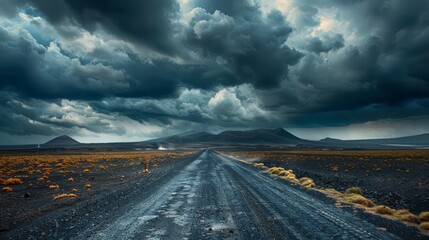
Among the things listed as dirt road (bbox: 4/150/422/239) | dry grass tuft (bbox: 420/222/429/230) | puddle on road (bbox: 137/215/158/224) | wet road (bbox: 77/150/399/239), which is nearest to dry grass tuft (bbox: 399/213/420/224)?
dry grass tuft (bbox: 420/222/429/230)

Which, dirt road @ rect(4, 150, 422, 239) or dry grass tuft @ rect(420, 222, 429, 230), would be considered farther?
dry grass tuft @ rect(420, 222, 429, 230)

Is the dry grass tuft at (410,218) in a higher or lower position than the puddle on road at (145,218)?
lower

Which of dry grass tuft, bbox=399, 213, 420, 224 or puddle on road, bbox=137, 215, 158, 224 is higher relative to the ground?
puddle on road, bbox=137, 215, 158, 224

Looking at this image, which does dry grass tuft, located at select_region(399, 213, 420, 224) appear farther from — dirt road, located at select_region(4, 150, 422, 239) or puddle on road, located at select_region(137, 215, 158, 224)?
puddle on road, located at select_region(137, 215, 158, 224)

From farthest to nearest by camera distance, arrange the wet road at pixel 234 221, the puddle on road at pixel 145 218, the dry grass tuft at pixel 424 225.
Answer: the puddle on road at pixel 145 218 < the dry grass tuft at pixel 424 225 < the wet road at pixel 234 221

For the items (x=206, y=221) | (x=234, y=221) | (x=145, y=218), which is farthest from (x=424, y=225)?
(x=145, y=218)

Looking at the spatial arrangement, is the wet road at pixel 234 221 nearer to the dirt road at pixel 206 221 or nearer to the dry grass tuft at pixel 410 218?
the dirt road at pixel 206 221

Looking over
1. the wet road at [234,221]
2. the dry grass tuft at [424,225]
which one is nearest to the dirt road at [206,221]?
the wet road at [234,221]

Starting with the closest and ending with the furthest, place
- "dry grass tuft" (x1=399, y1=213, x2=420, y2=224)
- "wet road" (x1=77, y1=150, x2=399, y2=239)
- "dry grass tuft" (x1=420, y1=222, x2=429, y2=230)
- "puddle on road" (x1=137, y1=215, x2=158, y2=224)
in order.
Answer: "wet road" (x1=77, y1=150, x2=399, y2=239) → "dry grass tuft" (x1=420, y1=222, x2=429, y2=230) → "puddle on road" (x1=137, y1=215, x2=158, y2=224) → "dry grass tuft" (x1=399, y1=213, x2=420, y2=224)

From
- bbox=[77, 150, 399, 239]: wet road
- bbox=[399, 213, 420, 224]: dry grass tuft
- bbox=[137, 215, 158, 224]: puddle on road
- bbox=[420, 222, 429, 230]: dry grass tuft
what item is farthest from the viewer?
bbox=[399, 213, 420, 224]: dry grass tuft

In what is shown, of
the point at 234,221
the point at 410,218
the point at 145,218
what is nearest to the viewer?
the point at 234,221

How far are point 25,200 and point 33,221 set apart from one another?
23.5 ft

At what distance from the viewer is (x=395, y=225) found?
9.91m

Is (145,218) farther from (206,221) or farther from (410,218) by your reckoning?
(410,218)
